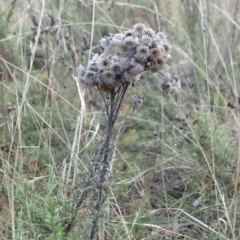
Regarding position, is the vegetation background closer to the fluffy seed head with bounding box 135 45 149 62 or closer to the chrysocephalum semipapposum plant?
the chrysocephalum semipapposum plant

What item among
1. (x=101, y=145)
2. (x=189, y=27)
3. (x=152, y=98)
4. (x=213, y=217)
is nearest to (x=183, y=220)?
(x=213, y=217)

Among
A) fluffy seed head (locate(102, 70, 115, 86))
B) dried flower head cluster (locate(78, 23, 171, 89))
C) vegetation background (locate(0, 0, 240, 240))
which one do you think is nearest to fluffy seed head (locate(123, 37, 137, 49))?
dried flower head cluster (locate(78, 23, 171, 89))

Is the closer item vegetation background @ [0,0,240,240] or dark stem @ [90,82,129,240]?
dark stem @ [90,82,129,240]

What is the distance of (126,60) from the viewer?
1.58 m

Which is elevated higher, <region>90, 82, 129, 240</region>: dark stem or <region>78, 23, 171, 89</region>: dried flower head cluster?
<region>78, 23, 171, 89</region>: dried flower head cluster

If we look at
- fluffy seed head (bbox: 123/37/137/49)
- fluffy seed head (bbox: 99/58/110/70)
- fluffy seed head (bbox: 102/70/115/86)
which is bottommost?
fluffy seed head (bbox: 102/70/115/86)

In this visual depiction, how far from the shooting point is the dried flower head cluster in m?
1.57

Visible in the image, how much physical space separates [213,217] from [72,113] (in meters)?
0.94

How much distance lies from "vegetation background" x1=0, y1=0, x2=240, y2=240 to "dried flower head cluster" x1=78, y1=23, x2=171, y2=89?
Answer: 244 millimetres

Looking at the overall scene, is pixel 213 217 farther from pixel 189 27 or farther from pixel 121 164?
pixel 189 27

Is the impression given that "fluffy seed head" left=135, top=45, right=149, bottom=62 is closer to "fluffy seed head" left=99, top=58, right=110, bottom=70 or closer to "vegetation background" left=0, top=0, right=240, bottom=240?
"fluffy seed head" left=99, top=58, right=110, bottom=70

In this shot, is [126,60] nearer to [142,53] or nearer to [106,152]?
[142,53]

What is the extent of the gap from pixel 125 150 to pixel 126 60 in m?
1.12

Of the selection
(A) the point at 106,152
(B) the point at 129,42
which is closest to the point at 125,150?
(A) the point at 106,152
